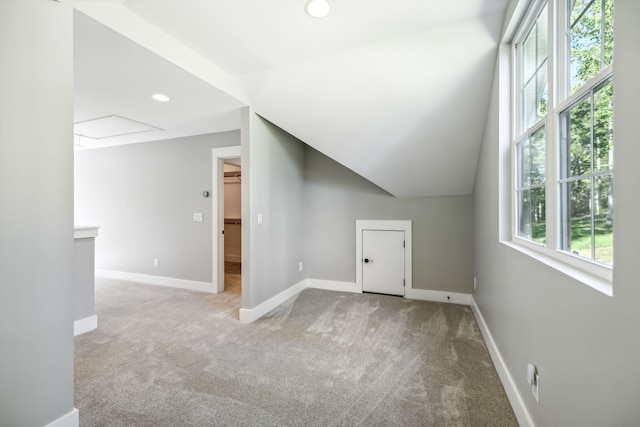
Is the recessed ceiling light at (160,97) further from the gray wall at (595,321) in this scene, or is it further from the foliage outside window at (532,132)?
the gray wall at (595,321)

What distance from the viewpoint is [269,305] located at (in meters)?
3.20

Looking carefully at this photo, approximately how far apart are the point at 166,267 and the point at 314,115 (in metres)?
3.18

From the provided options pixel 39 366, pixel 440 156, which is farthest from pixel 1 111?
pixel 440 156

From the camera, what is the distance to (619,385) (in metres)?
0.75

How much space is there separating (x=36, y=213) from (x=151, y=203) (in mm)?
3218

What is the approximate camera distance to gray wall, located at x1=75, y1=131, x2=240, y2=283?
4.03 metres

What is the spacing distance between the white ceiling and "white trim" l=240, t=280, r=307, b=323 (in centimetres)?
174

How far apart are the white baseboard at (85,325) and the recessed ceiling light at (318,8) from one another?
3204 mm

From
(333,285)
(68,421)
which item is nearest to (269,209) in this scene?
(333,285)

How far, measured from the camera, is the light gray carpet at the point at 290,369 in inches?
63.1

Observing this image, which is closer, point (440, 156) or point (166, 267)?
point (440, 156)

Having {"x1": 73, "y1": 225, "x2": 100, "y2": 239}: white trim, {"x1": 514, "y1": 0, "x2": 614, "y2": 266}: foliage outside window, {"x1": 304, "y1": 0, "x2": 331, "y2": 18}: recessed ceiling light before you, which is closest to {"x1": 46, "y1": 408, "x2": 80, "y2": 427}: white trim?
{"x1": 73, "y1": 225, "x2": 100, "y2": 239}: white trim

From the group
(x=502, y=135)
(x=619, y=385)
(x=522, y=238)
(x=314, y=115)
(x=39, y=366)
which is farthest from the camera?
(x=314, y=115)

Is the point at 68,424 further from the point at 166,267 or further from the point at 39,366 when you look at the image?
the point at 166,267
